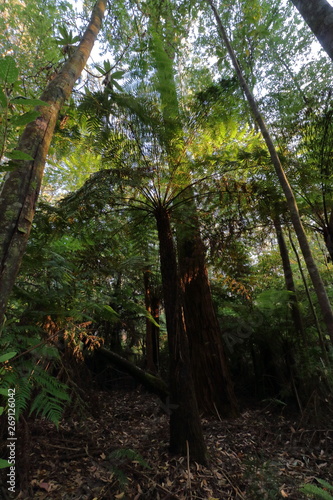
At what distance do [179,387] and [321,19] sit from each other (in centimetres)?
297

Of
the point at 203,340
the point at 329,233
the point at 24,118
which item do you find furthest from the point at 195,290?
the point at 24,118

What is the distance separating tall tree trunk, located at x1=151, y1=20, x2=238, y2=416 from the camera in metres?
3.05

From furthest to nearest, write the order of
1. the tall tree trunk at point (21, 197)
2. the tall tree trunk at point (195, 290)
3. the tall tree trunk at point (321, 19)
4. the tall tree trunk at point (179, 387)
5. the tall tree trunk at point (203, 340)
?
the tall tree trunk at point (203, 340), the tall tree trunk at point (195, 290), the tall tree trunk at point (179, 387), the tall tree trunk at point (321, 19), the tall tree trunk at point (21, 197)

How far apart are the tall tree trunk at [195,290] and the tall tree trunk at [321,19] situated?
147 centimetres

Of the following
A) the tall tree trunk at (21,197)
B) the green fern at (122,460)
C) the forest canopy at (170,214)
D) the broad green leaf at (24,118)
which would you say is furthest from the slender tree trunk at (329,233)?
the broad green leaf at (24,118)

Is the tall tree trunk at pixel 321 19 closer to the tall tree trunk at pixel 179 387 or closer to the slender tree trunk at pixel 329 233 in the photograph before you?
the tall tree trunk at pixel 179 387

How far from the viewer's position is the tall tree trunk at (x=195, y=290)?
3051mm

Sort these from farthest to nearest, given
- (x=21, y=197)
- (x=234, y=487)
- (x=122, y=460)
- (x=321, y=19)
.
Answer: (x=122, y=460) → (x=234, y=487) → (x=321, y=19) → (x=21, y=197)

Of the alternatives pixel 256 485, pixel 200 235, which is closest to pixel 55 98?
pixel 200 235

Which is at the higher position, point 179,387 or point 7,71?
point 7,71

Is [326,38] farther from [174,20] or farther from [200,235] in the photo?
[174,20]

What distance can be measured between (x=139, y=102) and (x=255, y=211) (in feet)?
6.07

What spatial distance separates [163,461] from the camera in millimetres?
2441

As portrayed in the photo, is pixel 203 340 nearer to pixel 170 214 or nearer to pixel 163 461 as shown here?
pixel 163 461
